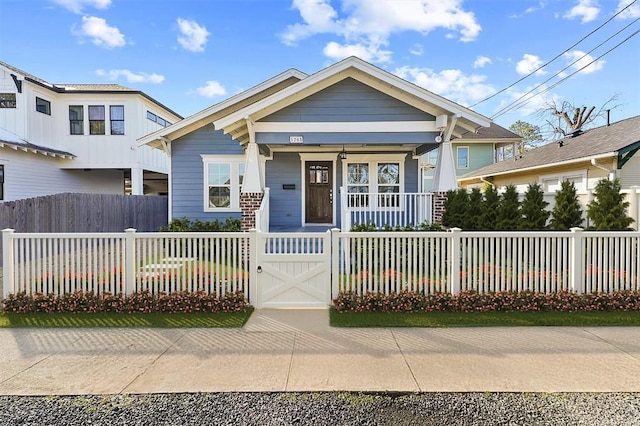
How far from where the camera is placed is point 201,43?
15031 mm

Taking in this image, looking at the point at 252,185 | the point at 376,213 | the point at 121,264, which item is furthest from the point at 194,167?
the point at 121,264

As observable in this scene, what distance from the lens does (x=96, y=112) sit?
55.6 feet

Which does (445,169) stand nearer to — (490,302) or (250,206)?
(490,302)

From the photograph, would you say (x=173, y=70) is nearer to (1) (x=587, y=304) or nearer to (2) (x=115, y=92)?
(2) (x=115, y=92)

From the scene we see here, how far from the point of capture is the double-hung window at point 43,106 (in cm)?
1582

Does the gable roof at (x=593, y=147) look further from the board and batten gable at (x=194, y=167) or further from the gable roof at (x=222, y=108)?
the board and batten gable at (x=194, y=167)

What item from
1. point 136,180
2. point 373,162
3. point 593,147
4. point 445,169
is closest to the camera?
point 445,169

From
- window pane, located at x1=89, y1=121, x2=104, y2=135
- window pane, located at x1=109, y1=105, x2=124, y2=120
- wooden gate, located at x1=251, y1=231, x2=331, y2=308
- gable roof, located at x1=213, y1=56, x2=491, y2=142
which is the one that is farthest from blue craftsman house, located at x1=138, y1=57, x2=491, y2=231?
window pane, located at x1=89, y1=121, x2=104, y2=135

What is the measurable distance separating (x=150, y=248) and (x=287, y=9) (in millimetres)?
11279

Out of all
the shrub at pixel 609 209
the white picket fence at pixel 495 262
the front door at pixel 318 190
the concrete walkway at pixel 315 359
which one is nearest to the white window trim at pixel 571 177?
the shrub at pixel 609 209

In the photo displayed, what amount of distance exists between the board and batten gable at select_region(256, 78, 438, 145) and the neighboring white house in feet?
36.9

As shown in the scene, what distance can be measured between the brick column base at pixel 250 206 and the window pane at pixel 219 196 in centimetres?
369

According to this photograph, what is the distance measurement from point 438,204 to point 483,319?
444cm

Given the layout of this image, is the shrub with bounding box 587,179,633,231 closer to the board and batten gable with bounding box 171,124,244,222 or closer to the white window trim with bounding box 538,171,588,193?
the white window trim with bounding box 538,171,588,193
